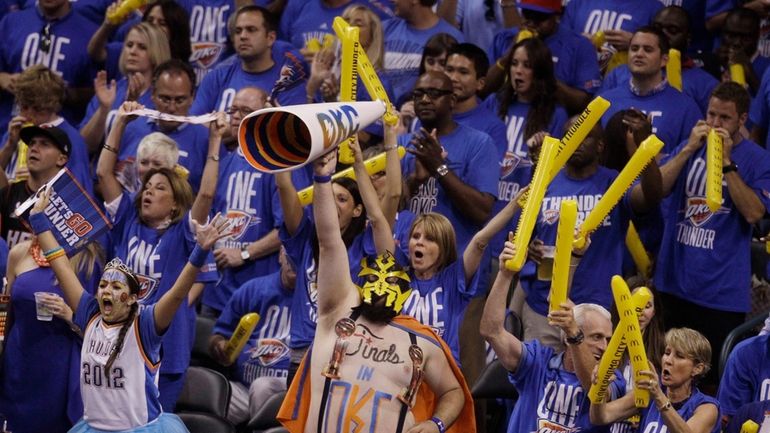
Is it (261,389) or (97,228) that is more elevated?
(97,228)

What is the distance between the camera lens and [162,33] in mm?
9883

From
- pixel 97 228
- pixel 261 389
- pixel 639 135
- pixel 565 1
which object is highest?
pixel 565 1

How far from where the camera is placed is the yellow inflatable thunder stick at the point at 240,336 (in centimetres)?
814


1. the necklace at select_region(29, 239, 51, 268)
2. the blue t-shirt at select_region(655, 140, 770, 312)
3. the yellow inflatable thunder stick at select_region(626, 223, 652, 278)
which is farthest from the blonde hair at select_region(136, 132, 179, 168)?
the blue t-shirt at select_region(655, 140, 770, 312)

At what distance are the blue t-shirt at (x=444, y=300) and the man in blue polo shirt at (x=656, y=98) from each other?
187cm

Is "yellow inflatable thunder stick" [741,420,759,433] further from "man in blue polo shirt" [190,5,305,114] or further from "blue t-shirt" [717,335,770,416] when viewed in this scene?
"man in blue polo shirt" [190,5,305,114]

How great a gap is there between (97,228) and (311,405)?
1.66 metres

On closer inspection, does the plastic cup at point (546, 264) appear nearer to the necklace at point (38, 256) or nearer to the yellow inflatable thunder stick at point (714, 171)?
the yellow inflatable thunder stick at point (714, 171)

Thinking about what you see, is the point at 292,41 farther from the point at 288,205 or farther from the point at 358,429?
the point at 358,429

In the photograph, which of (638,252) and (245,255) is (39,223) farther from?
(638,252)

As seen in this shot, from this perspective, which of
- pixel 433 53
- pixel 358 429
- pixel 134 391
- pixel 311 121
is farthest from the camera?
pixel 433 53

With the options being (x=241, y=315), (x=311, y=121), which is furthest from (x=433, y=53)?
(x=311, y=121)

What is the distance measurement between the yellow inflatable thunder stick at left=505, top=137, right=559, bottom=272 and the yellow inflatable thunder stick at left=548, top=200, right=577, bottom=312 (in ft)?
0.49

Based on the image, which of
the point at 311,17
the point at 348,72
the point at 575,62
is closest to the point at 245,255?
the point at 348,72
